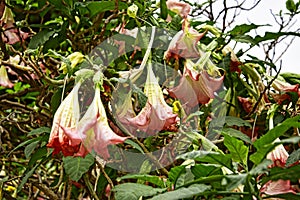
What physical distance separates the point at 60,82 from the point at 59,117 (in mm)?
→ 146

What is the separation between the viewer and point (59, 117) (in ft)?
2.38

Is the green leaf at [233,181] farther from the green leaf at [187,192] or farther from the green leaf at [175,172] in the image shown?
the green leaf at [175,172]

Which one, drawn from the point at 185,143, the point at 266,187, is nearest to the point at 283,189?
the point at 266,187

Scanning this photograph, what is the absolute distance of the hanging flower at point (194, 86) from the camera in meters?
0.85

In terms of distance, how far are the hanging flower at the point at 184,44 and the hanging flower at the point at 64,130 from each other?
7.5 inches

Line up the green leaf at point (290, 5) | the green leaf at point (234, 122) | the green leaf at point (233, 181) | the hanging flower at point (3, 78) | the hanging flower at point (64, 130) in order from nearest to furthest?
the green leaf at point (233, 181) < the hanging flower at point (64, 130) < the green leaf at point (234, 122) < the green leaf at point (290, 5) < the hanging flower at point (3, 78)

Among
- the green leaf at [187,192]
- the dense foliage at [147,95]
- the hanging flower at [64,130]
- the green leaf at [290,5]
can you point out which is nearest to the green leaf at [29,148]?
the dense foliage at [147,95]

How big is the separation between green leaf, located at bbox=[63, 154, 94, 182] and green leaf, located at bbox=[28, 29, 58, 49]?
10.8 inches

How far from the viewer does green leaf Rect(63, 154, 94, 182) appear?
0.80 metres

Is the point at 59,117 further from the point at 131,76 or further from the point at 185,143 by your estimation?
the point at 185,143

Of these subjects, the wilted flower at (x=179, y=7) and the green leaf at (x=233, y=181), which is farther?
the wilted flower at (x=179, y=7)

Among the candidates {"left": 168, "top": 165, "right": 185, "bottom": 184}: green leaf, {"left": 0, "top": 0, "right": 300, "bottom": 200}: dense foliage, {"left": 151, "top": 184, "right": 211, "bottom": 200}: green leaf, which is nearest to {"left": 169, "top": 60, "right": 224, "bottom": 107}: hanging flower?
{"left": 0, "top": 0, "right": 300, "bottom": 200}: dense foliage

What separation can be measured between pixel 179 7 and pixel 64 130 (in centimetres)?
37

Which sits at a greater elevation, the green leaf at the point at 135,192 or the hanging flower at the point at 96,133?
the hanging flower at the point at 96,133
